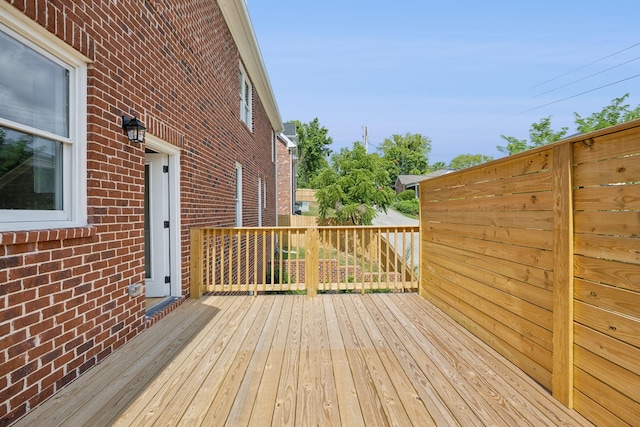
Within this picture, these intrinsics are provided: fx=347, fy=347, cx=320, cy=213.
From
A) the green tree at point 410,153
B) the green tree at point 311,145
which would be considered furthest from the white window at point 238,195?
the green tree at point 410,153

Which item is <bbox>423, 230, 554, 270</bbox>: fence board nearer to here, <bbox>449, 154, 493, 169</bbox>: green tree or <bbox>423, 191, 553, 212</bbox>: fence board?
<bbox>423, 191, 553, 212</bbox>: fence board

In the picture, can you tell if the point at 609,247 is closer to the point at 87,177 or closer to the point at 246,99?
the point at 87,177

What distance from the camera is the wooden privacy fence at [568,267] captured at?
1.67 metres

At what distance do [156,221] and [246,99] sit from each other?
15.5ft

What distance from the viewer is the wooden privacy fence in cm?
→ 167

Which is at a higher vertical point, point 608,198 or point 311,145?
point 311,145

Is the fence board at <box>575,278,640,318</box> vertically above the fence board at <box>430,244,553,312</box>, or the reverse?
the fence board at <box>575,278,640,318</box>

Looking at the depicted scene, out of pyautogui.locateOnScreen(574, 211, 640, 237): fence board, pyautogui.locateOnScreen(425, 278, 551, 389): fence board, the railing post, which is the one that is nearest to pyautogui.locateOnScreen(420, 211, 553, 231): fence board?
pyautogui.locateOnScreen(574, 211, 640, 237): fence board

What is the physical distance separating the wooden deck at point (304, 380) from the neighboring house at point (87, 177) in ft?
0.91

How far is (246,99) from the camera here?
25.9 feet

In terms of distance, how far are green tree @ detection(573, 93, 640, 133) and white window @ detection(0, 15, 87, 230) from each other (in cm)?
2802

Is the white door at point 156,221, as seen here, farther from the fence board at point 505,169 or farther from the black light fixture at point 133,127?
the fence board at point 505,169

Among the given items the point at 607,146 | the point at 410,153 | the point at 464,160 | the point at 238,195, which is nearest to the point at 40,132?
the point at 607,146

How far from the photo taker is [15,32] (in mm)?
1933
